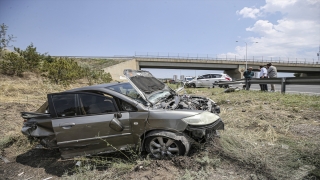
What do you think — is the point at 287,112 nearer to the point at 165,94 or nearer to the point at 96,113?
the point at 165,94

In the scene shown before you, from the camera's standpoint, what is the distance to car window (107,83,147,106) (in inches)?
149

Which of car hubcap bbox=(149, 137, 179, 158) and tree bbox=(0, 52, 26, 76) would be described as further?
tree bbox=(0, 52, 26, 76)

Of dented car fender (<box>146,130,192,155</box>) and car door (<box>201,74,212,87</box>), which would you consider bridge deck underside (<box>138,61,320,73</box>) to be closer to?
car door (<box>201,74,212,87</box>)

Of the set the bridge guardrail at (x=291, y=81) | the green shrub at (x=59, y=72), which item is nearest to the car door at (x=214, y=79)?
the bridge guardrail at (x=291, y=81)

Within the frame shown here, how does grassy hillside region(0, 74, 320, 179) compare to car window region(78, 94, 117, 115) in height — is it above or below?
below

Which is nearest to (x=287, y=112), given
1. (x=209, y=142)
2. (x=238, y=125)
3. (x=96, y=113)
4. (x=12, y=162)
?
(x=238, y=125)

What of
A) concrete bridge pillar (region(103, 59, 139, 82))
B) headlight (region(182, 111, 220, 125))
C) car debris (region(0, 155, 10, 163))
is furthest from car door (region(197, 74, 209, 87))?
concrete bridge pillar (region(103, 59, 139, 82))

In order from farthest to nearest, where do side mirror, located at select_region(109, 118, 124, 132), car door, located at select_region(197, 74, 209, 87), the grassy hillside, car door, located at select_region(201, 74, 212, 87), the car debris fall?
car door, located at select_region(197, 74, 209, 87)
car door, located at select_region(201, 74, 212, 87)
the car debris
side mirror, located at select_region(109, 118, 124, 132)
the grassy hillside

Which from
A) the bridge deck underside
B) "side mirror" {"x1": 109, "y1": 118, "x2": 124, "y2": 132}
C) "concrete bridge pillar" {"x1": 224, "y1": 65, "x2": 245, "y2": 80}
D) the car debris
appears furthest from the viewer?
"concrete bridge pillar" {"x1": 224, "y1": 65, "x2": 245, "y2": 80}

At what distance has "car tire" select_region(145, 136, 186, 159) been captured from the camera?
3.30 metres

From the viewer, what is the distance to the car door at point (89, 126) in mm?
3521

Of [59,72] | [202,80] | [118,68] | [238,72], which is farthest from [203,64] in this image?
[59,72]

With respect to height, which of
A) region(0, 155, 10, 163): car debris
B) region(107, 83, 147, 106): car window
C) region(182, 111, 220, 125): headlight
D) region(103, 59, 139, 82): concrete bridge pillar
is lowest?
region(0, 155, 10, 163): car debris

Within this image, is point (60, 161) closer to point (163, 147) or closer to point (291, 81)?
point (163, 147)
